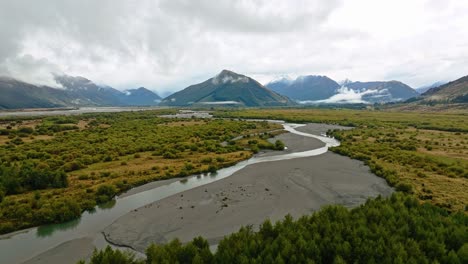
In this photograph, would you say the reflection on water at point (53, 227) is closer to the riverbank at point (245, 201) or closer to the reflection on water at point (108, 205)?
the reflection on water at point (108, 205)

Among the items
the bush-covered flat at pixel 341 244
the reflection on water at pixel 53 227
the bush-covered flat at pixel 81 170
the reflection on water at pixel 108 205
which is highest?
the bush-covered flat at pixel 341 244

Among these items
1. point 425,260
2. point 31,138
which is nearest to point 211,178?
point 425,260

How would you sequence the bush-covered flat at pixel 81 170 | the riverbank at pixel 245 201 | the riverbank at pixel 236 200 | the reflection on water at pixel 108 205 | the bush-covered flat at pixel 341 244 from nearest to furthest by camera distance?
the bush-covered flat at pixel 341 244 → the riverbank at pixel 236 200 → the riverbank at pixel 245 201 → the bush-covered flat at pixel 81 170 → the reflection on water at pixel 108 205

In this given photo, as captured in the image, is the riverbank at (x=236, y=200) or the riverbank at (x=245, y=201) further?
the riverbank at (x=245, y=201)

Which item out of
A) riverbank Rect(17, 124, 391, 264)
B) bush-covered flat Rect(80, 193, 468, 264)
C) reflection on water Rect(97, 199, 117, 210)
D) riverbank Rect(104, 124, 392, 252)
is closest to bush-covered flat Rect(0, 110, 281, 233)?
reflection on water Rect(97, 199, 117, 210)

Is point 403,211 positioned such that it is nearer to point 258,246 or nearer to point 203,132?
point 258,246

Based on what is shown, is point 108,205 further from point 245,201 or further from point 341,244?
point 341,244

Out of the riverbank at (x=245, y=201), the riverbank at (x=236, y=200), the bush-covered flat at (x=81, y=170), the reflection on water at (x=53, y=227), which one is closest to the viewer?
the riverbank at (x=236, y=200)

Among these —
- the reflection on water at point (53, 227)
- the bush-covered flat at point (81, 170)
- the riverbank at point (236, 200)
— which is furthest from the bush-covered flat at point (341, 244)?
the bush-covered flat at point (81, 170)
